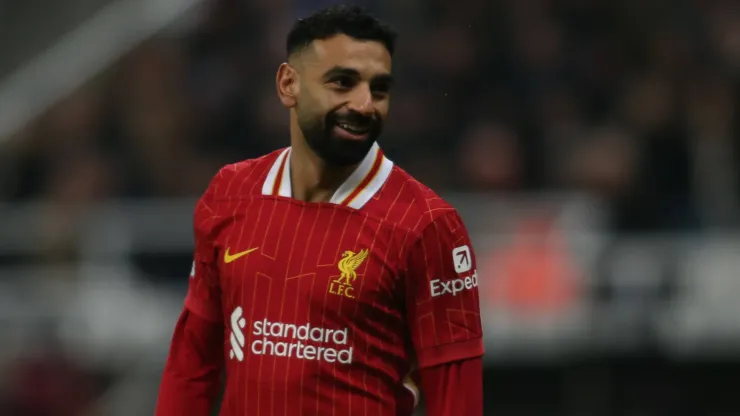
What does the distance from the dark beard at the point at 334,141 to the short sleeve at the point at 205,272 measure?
13.4 inches

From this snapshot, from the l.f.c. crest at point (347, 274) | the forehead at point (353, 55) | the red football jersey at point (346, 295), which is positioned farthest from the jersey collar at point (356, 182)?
the forehead at point (353, 55)

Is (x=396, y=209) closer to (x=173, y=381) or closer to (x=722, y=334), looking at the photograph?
(x=173, y=381)

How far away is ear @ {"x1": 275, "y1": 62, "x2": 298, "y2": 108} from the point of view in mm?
3505

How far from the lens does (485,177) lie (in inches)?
349

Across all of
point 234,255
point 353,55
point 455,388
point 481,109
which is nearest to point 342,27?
point 353,55

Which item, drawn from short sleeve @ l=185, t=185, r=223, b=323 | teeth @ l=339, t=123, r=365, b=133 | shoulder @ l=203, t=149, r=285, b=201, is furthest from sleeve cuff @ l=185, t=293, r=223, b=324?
teeth @ l=339, t=123, r=365, b=133

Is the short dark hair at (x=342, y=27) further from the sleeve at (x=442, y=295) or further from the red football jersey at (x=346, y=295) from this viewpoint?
the sleeve at (x=442, y=295)

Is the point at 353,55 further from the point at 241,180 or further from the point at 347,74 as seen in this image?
the point at 241,180

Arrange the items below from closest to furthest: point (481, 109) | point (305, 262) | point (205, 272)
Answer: point (305, 262) → point (205, 272) → point (481, 109)

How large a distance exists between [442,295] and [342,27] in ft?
2.17

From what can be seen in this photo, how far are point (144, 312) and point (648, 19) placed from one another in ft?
13.0

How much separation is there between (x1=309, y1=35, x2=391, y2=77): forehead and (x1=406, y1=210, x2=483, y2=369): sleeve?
1.25 feet

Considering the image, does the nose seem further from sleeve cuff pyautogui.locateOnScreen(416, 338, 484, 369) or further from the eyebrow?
sleeve cuff pyautogui.locateOnScreen(416, 338, 484, 369)

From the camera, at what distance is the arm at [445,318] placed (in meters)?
3.40
